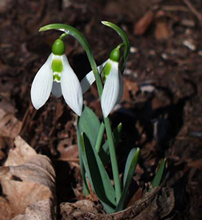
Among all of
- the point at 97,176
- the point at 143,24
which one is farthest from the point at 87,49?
the point at 143,24

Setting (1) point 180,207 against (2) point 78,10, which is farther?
(2) point 78,10

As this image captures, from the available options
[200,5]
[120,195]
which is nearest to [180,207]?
[120,195]

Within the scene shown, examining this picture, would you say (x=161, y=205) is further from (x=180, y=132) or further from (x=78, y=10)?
(x=78, y=10)

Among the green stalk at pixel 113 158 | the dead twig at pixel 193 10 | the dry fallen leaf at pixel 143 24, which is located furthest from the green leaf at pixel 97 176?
the dead twig at pixel 193 10

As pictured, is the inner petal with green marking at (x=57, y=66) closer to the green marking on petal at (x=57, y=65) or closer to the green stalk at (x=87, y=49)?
the green marking on petal at (x=57, y=65)

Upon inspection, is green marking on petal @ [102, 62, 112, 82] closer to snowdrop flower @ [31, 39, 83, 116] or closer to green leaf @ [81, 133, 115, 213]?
snowdrop flower @ [31, 39, 83, 116]

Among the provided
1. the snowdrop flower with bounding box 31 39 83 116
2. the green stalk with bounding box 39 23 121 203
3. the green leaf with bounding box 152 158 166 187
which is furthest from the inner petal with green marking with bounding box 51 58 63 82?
the green leaf with bounding box 152 158 166 187
